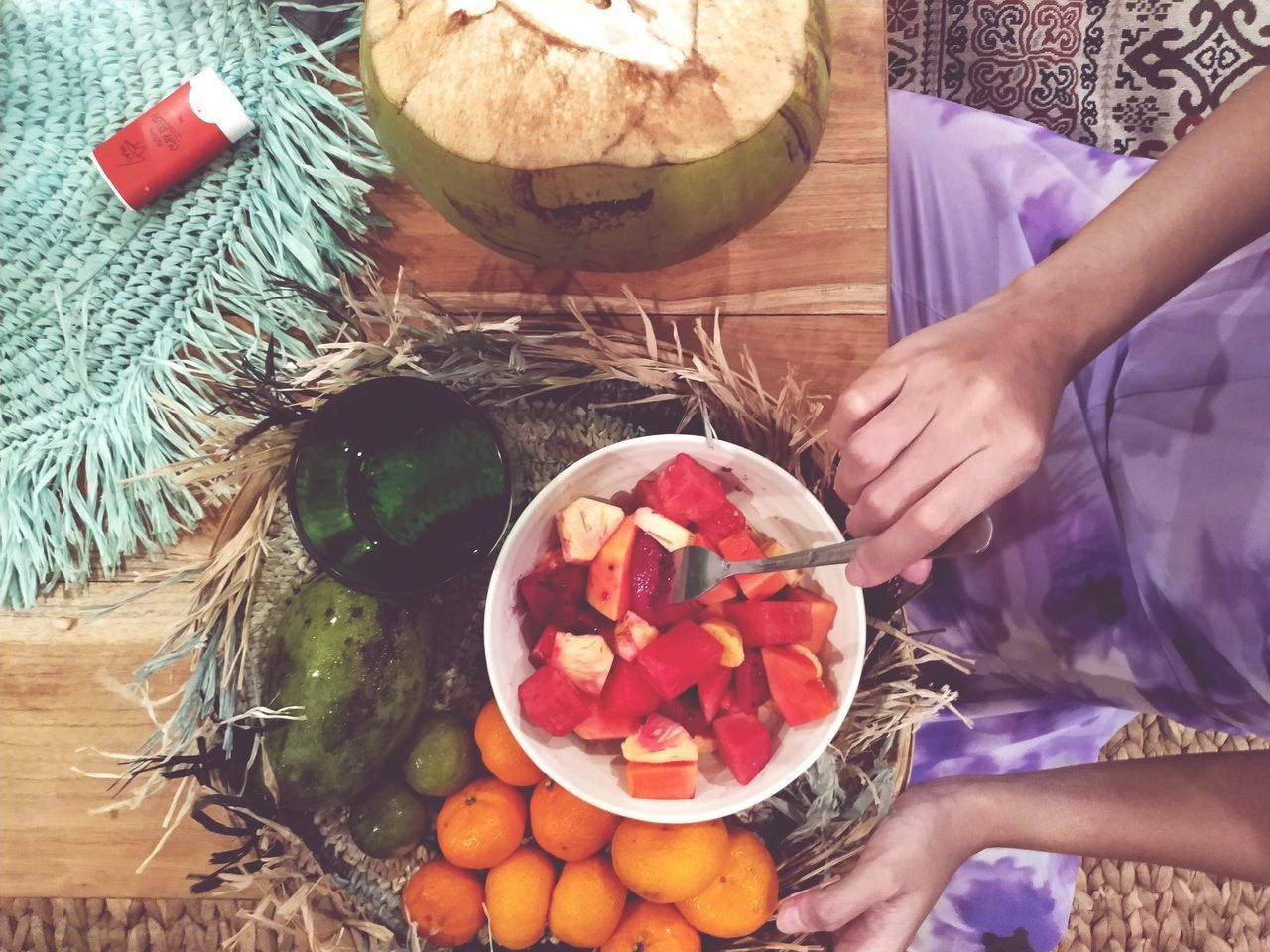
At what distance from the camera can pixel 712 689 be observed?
25.7 inches

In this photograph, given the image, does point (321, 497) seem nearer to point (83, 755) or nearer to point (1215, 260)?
point (83, 755)

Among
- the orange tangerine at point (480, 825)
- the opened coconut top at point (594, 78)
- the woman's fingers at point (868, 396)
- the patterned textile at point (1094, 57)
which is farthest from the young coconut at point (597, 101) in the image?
the patterned textile at point (1094, 57)

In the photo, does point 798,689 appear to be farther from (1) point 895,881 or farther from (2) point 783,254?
(2) point 783,254

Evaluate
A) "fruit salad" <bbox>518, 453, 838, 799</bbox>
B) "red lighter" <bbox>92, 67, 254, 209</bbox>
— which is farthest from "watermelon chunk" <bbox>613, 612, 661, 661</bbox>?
"red lighter" <bbox>92, 67, 254, 209</bbox>

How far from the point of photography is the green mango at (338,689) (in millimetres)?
617

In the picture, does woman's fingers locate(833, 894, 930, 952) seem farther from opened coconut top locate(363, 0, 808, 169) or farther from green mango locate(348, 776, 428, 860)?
opened coconut top locate(363, 0, 808, 169)

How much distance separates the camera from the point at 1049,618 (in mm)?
797

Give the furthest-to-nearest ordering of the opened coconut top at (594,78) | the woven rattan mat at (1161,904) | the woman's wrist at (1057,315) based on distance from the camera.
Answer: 1. the woven rattan mat at (1161,904)
2. the woman's wrist at (1057,315)
3. the opened coconut top at (594,78)

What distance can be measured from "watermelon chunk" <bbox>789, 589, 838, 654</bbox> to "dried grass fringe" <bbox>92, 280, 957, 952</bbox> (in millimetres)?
51

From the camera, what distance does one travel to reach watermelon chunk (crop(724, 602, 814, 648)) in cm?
63

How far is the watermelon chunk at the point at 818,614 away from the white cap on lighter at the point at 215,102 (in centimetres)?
57

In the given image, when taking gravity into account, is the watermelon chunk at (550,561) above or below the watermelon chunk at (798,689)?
above

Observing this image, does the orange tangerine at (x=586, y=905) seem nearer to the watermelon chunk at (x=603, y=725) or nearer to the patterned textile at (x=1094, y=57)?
the watermelon chunk at (x=603, y=725)

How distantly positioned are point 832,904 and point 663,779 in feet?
0.54
